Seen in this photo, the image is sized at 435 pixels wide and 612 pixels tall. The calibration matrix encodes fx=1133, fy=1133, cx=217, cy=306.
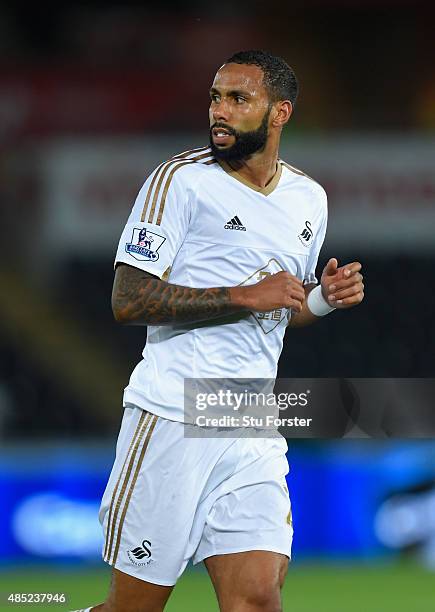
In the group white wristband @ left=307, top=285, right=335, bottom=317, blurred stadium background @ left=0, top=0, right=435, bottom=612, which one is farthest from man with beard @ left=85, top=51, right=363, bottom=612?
blurred stadium background @ left=0, top=0, right=435, bottom=612

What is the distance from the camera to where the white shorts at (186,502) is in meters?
3.23

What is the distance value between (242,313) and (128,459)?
0.54 metres

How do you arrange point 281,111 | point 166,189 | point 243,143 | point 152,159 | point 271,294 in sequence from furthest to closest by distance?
point 152,159 → point 281,111 → point 243,143 → point 166,189 → point 271,294

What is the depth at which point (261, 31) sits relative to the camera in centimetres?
941

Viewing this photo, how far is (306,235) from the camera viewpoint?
354 cm

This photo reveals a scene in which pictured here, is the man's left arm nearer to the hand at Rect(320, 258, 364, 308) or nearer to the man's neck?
the hand at Rect(320, 258, 364, 308)

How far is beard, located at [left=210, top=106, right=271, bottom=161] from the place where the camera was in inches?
134

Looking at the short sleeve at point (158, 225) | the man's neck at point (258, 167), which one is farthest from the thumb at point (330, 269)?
the short sleeve at point (158, 225)

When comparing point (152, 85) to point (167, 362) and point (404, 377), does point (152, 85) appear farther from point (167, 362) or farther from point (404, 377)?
point (167, 362)

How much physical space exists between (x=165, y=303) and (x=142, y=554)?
724 mm

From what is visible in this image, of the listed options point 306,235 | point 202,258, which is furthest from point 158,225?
point 306,235

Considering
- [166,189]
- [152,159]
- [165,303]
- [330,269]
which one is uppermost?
[152,159]

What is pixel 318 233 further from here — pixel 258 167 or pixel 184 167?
pixel 184 167

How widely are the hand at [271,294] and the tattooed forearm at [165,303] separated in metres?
0.03
